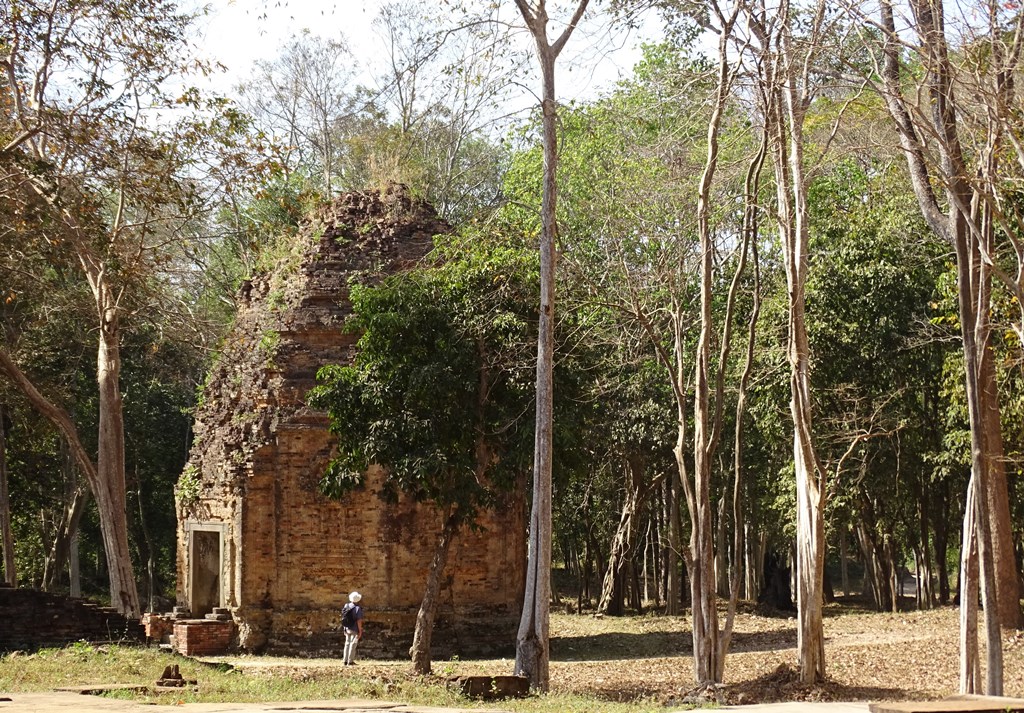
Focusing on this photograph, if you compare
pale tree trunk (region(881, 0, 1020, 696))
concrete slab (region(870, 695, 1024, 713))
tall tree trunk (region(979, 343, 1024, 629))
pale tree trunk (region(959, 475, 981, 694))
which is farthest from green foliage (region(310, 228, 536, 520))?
concrete slab (region(870, 695, 1024, 713))

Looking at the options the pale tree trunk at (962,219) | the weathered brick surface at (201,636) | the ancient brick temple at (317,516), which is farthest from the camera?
the ancient brick temple at (317,516)

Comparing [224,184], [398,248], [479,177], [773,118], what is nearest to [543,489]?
[773,118]

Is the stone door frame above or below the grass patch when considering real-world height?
above

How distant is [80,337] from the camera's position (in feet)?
82.8

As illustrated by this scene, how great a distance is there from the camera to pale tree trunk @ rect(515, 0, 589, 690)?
13.2 metres

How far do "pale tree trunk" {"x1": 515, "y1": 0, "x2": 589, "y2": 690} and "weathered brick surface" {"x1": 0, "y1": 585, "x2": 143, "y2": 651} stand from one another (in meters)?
6.15

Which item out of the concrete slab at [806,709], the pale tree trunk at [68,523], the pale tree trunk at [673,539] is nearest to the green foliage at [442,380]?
the concrete slab at [806,709]

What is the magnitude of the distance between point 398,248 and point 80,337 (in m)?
9.15

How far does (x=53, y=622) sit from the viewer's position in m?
15.8

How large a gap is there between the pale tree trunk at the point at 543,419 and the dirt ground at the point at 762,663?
159cm

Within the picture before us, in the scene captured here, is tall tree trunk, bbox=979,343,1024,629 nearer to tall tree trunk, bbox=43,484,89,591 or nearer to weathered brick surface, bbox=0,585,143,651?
weathered brick surface, bbox=0,585,143,651

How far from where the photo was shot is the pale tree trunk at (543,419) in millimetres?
13164

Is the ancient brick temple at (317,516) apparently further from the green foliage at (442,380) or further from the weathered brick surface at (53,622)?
the weathered brick surface at (53,622)

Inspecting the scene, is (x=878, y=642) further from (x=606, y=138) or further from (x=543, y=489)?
(x=606, y=138)
